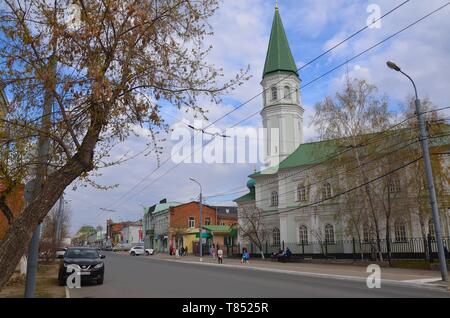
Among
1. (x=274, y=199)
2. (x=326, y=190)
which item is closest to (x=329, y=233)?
(x=326, y=190)

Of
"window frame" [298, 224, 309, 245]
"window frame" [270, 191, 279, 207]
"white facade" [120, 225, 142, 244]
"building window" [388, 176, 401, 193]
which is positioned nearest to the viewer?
"building window" [388, 176, 401, 193]

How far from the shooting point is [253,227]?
4772cm

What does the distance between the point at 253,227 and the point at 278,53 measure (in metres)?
23.7

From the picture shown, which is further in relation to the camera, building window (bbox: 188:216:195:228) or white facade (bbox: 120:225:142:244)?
white facade (bbox: 120:225:142:244)

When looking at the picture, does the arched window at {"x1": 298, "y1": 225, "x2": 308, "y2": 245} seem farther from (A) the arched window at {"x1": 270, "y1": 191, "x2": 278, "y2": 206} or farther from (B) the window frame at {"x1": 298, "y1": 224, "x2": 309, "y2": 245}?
(A) the arched window at {"x1": 270, "y1": 191, "x2": 278, "y2": 206}

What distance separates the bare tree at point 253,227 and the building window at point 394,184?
59.4 feet

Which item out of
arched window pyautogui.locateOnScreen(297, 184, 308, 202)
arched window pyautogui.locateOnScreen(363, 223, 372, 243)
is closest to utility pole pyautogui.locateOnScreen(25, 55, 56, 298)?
arched window pyautogui.locateOnScreen(363, 223, 372, 243)

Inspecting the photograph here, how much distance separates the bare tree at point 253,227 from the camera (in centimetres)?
4797

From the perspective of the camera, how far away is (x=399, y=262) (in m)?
29.9

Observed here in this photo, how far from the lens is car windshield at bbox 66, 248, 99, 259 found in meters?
19.6

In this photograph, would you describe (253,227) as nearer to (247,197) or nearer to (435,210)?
(247,197)

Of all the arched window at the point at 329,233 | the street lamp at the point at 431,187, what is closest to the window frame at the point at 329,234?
the arched window at the point at 329,233

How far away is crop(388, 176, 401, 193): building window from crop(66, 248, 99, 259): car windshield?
72.5ft

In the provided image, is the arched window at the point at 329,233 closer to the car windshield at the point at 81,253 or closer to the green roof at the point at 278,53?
the green roof at the point at 278,53
